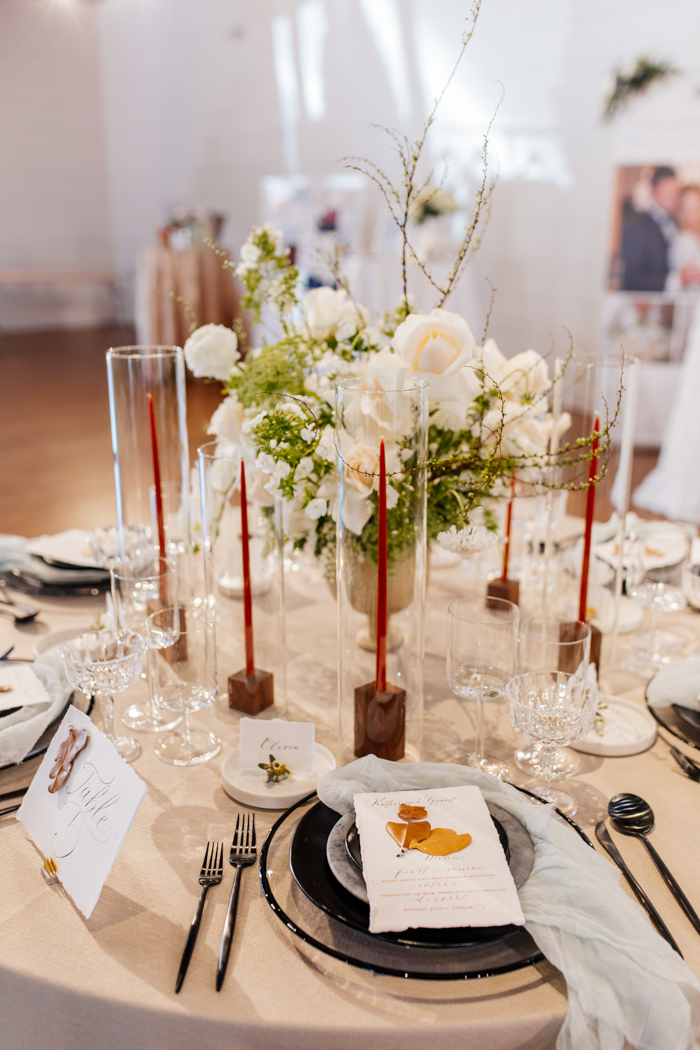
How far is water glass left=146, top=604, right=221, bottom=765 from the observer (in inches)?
45.3

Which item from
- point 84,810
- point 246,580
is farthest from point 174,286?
point 84,810

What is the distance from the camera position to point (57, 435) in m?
5.55

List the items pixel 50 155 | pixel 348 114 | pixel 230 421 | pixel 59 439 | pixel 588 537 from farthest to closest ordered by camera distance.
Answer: pixel 50 155 < pixel 348 114 < pixel 59 439 < pixel 230 421 < pixel 588 537

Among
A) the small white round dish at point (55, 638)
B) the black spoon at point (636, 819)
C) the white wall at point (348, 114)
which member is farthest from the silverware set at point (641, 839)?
the white wall at point (348, 114)

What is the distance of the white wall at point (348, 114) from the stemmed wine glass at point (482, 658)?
2.70 meters

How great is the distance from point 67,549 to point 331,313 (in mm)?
772

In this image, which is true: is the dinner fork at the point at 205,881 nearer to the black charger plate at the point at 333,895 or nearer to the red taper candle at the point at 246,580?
the black charger plate at the point at 333,895

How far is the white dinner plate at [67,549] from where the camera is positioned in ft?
5.62

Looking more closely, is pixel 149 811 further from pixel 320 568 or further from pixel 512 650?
pixel 320 568

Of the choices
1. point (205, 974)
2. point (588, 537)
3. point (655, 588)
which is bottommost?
point (205, 974)

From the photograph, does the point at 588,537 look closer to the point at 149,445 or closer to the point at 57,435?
the point at 149,445

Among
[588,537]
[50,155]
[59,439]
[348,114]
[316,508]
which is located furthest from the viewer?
[50,155]

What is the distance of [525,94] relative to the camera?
5.50 meters

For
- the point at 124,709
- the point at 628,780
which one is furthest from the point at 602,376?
the point at 124,709
